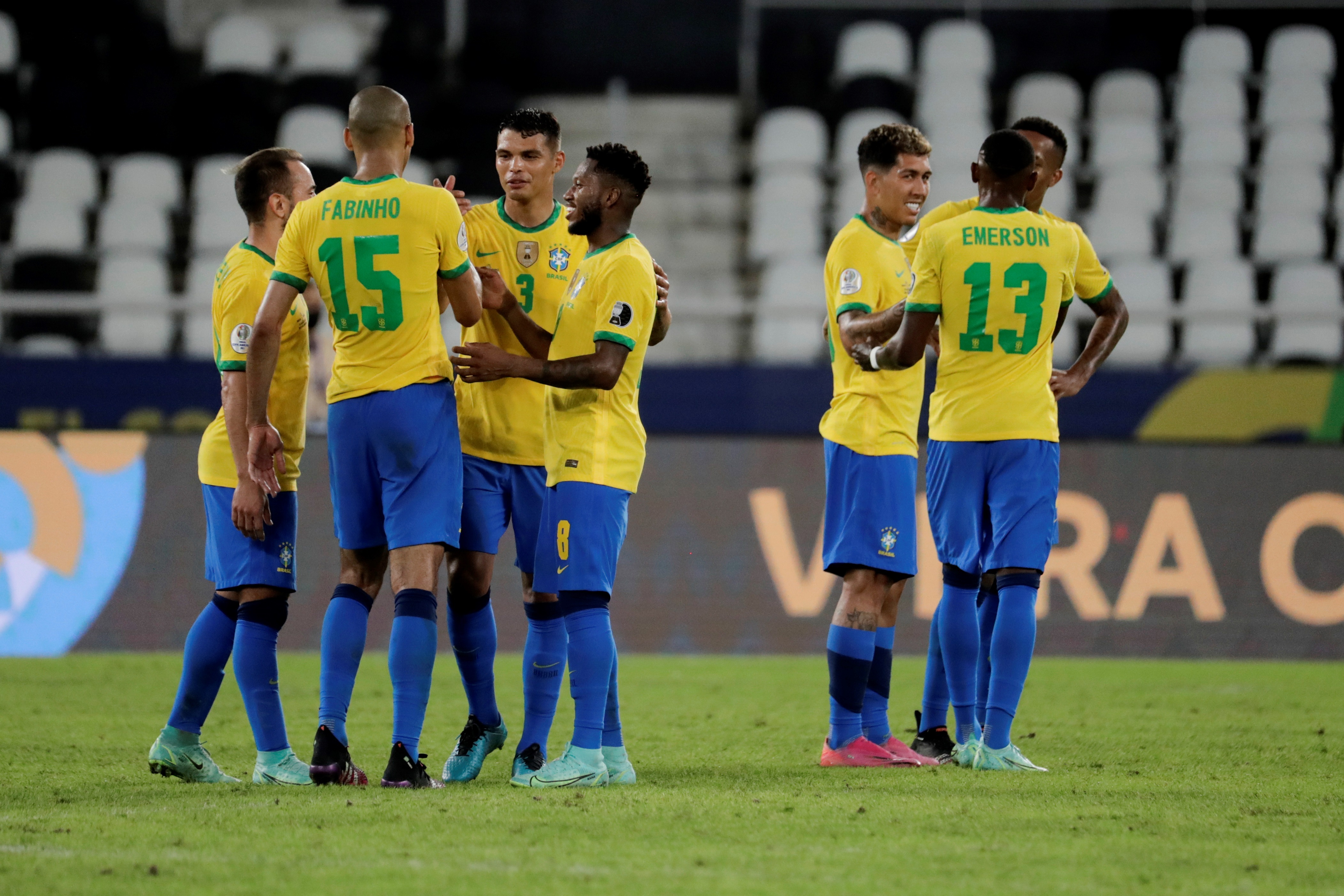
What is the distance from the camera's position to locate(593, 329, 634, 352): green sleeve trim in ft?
16.2

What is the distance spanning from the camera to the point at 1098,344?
6.03 m

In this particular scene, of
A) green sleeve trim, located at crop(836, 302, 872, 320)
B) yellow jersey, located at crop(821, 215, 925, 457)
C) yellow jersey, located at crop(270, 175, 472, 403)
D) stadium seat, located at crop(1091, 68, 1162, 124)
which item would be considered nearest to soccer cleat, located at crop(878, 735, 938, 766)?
yellow jersey, located at crop(821, 215, 925, 457)

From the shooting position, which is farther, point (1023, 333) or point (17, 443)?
point (17, 443)

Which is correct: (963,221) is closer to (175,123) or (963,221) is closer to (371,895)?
(371,895)

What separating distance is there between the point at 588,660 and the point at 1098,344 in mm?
2410

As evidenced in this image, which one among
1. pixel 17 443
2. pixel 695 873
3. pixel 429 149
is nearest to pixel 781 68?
pixel 429 149

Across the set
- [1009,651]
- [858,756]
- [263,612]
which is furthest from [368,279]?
[1009,651]

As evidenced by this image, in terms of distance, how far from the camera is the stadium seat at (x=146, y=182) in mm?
13688

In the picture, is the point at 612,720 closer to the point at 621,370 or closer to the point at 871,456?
the point at 621,370

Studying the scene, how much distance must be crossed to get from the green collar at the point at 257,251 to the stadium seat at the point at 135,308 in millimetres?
5371

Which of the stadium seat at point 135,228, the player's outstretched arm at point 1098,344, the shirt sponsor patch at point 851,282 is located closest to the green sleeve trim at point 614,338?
the shirt sponsor patch at point 851,282

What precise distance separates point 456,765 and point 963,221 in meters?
2.55

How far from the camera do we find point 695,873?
3.66 m

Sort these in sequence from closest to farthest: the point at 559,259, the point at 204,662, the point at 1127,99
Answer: the point at 204,662 → the point at 559,259 → the point at 1127,99
